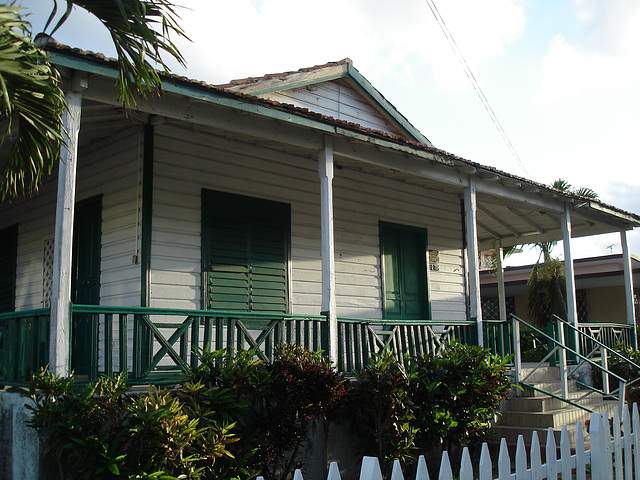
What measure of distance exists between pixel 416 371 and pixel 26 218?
678 centimetres

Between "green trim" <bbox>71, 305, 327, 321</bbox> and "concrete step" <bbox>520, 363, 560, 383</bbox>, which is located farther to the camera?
"concrete step" <bbox>520, 363, 560, 383</bbox>

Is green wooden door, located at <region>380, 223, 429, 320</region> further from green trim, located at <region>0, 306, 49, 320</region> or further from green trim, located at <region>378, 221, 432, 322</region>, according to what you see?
green trim, located at <region>0, 306, 49, 320</region>

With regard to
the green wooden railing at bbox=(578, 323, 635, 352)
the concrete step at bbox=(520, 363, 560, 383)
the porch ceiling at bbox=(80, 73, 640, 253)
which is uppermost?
the porch ceiling at bbox=(80, 73, 640, 253)

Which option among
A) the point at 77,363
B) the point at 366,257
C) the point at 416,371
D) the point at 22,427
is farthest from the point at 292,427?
the point at 366,257

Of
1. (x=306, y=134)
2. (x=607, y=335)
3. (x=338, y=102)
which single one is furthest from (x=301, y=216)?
(x=607, y=335)

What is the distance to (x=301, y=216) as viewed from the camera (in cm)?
980

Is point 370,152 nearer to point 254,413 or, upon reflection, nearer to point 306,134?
point 306,134

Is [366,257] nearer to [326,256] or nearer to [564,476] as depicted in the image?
[326,256]

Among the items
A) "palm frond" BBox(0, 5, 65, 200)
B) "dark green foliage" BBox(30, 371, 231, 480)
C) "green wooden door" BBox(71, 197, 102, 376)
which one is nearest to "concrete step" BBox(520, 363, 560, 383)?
"green wooden door" BBox(71, 197, 102, 376)

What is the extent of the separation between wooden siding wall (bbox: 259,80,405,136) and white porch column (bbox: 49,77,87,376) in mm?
4926

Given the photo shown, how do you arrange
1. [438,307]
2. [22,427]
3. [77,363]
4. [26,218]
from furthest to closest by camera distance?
[438,307]
[26,218]
[77,363]
[22,427]

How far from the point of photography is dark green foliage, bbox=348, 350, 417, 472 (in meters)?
7.24

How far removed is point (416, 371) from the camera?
775 centimetres

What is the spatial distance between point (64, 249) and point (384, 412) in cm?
384
